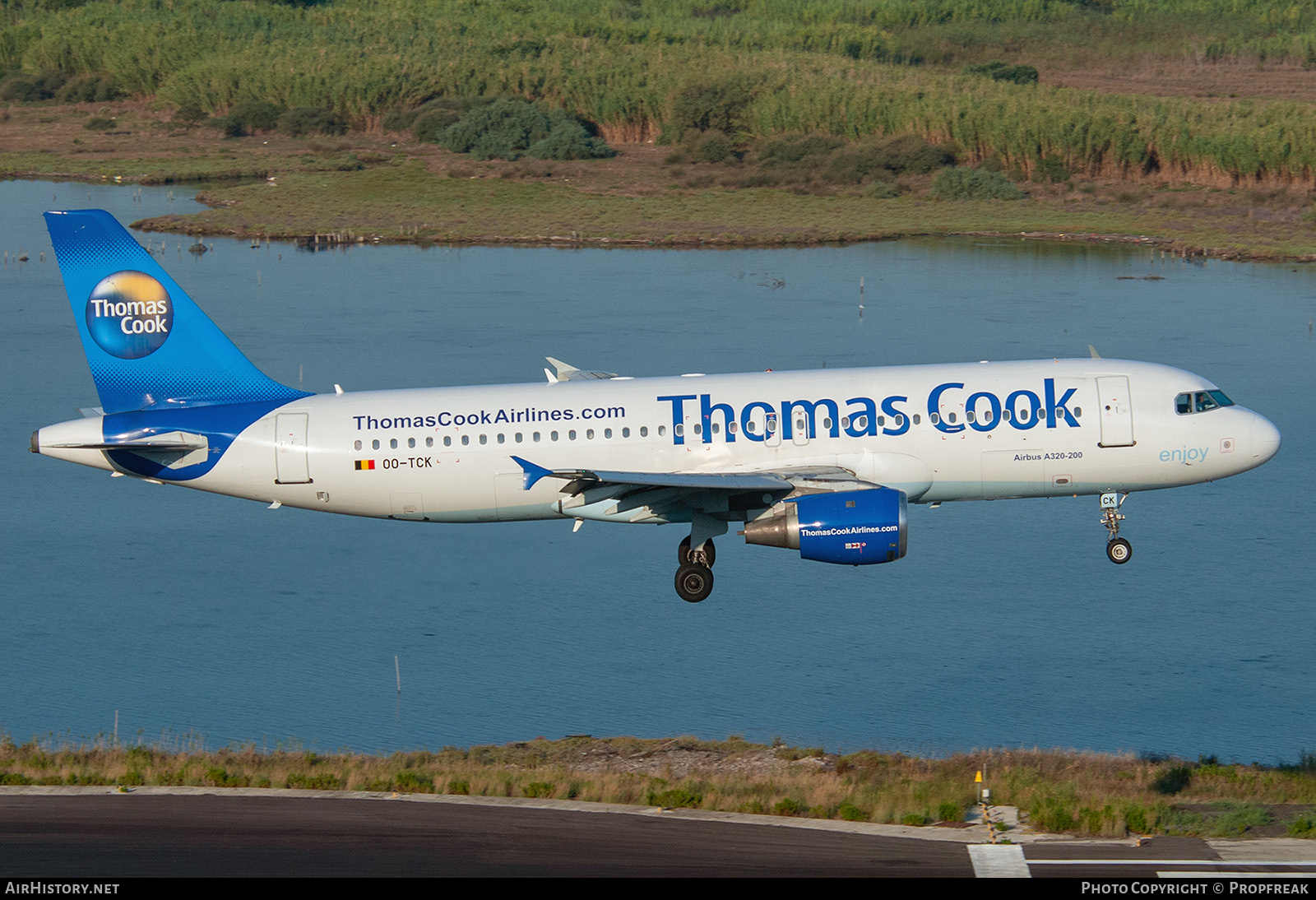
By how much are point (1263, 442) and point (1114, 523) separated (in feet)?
14.0

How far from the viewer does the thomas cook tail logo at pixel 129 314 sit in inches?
1729

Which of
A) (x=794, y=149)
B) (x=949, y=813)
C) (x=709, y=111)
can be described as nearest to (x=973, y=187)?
(x=794, y=149)

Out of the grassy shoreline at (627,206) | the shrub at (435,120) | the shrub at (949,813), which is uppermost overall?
the shrub at (435,120)

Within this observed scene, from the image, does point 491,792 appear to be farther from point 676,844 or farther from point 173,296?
point 173,296

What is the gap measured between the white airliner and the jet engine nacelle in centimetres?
29

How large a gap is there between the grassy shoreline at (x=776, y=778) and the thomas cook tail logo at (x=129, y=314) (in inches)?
409

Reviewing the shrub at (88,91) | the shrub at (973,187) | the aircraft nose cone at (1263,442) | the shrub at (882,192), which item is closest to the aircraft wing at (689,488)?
the aircraft nose cone at (1263,442)

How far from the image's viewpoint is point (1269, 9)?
199250mm

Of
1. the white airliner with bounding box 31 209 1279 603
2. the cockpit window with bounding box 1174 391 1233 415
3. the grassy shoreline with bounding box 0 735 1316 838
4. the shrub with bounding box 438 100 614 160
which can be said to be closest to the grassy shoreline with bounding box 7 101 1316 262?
the shrub with bounding box 438 100 614 160

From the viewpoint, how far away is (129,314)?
44.1 m

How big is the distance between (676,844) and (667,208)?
96643 mm

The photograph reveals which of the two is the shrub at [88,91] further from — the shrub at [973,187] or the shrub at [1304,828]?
the shrub at [1304,828]

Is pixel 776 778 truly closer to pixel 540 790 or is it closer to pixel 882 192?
pixel 540 790

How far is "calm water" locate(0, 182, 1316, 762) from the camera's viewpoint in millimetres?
46156
